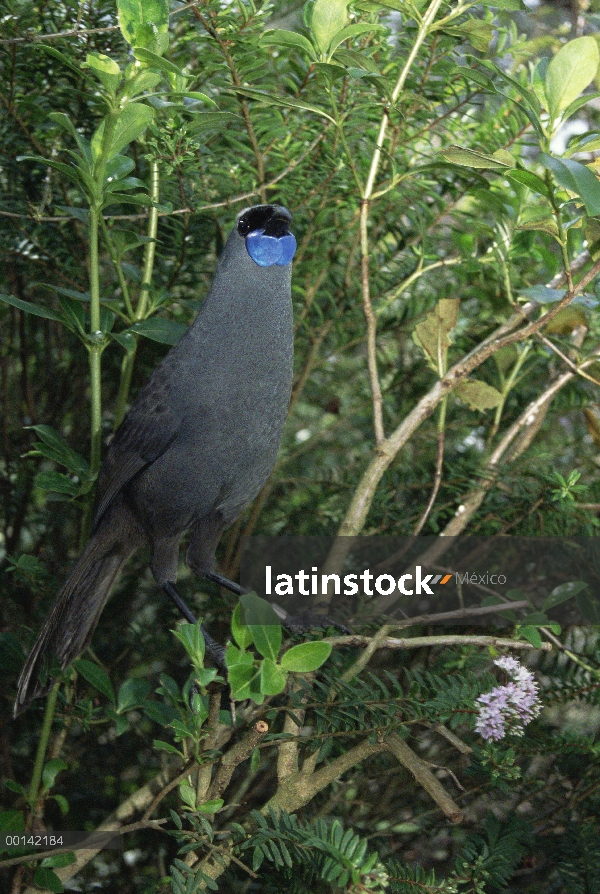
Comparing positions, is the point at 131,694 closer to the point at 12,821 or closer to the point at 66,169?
the point at 12,821

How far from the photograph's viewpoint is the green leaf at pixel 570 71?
0.51m

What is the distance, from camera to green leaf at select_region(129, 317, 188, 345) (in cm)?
67

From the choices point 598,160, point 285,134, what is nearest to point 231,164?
point 285,134

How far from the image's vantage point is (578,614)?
0.74 m

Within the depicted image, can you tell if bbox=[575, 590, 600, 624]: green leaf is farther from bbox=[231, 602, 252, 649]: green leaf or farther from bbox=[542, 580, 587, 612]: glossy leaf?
bbox=[231, 602, 252, 649]: green leaf

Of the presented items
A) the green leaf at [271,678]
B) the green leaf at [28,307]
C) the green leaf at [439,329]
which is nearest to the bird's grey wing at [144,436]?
the green leaf at [28,307]

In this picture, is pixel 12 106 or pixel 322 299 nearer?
pixel 12 106

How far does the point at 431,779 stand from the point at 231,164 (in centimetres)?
54

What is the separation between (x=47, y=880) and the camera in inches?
23.0

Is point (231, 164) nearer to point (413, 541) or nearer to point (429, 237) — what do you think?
point (429, 237)

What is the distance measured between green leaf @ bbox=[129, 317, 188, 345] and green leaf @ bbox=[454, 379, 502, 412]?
0.25 meters

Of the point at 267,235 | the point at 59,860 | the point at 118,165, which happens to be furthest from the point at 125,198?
the point at 59,860

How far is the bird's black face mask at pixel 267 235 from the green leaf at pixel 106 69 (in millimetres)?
153

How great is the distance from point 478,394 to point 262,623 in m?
0.39
